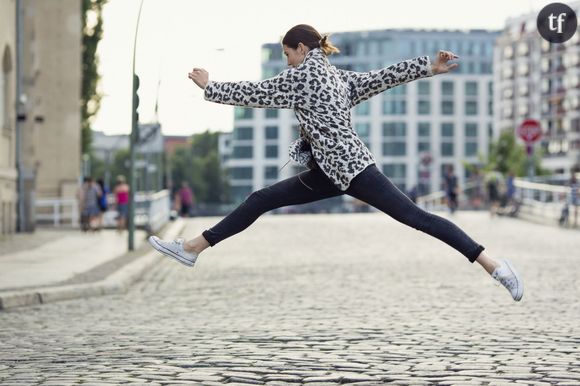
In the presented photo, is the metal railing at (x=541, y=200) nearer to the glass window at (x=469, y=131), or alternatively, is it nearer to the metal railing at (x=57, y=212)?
the metal railing at (x=57, y=212)

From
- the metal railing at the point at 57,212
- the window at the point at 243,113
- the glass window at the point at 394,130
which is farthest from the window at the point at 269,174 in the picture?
the metal railing at the point at 57,212

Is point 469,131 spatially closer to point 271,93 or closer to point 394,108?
point 394,108

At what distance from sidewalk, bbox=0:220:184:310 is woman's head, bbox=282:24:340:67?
23.3 feet

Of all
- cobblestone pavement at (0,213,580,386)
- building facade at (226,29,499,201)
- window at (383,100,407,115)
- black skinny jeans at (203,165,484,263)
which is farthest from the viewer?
window at (383,100,407,115)

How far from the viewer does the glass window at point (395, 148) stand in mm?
169000

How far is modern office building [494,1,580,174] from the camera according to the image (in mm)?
144500

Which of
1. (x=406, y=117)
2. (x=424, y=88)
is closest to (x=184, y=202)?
(x=406, y=117)

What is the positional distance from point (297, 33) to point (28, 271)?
11876 mm

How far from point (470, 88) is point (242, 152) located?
2996cm

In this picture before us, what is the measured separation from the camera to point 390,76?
26.9ft

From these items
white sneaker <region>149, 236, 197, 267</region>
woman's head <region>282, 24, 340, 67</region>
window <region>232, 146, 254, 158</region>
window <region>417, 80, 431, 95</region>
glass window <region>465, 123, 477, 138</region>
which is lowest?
white sneaker <region>149, 236, 197, 267</region>

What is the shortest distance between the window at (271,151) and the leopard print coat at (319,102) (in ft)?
548

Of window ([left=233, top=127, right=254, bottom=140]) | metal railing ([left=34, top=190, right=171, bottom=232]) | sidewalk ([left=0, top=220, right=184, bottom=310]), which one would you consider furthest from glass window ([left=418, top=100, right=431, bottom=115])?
sidewalk ([left=0, top=220, right=184, bottom=310])

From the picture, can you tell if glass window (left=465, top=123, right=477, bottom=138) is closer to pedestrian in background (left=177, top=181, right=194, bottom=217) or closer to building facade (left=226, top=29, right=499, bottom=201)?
building facade (left=226, top=29, right=499, bottom=201)
